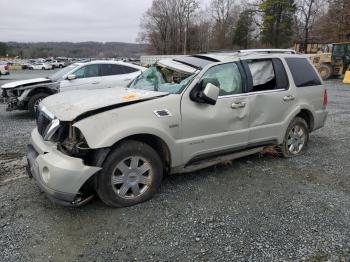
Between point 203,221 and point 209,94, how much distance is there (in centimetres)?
148

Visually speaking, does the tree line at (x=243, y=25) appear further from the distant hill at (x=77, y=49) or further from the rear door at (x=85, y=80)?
the rear door at (x=85, y=80)

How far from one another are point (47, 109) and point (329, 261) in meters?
3.31

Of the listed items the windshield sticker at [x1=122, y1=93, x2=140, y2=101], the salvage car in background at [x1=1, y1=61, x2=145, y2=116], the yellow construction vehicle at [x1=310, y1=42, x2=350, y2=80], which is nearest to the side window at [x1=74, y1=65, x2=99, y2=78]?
the salvage car in background at [x1=1, y1=61, x2=145, y2=116]

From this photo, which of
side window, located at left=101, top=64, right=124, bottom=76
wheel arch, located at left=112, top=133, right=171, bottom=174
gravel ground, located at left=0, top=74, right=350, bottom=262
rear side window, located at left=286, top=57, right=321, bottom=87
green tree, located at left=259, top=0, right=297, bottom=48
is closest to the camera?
gravel ground, located at left=0, top=74, right=350, bottom=262

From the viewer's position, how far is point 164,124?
3.87 m

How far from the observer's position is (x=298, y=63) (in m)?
5.50

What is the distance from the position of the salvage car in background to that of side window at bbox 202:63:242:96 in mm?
5635

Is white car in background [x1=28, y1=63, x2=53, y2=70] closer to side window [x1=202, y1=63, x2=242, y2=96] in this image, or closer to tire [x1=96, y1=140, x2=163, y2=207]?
side window [x1=202, y1=63, x2=242, y2=96]

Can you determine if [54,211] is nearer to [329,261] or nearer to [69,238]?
[69,238]

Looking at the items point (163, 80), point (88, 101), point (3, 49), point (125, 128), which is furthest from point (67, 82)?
point (3, 49)

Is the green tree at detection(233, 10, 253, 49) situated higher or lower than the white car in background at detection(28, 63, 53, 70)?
higher

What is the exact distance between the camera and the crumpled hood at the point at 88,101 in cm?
352

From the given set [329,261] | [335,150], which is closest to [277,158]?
[335,150]

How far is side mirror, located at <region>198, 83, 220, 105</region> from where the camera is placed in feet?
13.1
